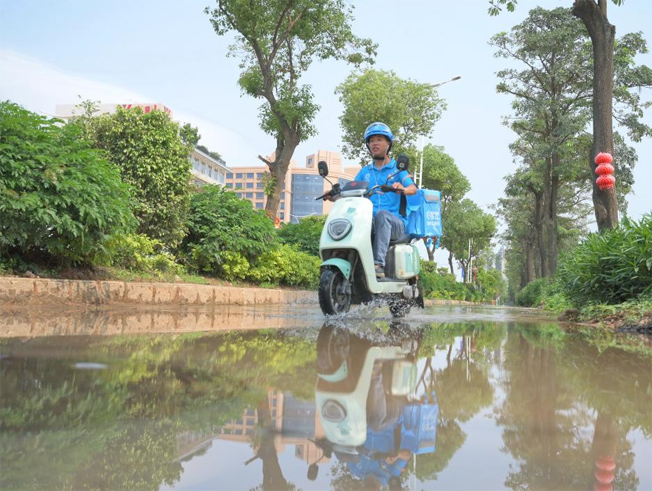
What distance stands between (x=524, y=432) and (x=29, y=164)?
5.04 metres

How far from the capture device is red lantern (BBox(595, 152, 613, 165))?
391 inches

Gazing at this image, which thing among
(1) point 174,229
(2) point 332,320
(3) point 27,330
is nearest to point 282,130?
(1) point 174,229

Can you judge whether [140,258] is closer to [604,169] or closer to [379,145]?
[379,145]

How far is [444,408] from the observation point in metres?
2.01

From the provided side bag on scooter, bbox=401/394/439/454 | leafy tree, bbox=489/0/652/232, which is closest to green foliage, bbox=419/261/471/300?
leafy tree, bbox=489/0/652/232

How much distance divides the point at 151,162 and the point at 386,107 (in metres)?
25.3

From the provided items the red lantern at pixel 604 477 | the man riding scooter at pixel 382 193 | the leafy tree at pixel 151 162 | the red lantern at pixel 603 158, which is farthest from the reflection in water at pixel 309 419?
the red lantern at pixel 603 158

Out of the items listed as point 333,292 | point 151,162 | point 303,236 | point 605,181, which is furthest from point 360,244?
point 303,236

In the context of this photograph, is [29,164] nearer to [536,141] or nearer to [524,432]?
[524,432]

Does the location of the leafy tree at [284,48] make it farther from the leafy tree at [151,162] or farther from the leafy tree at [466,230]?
the leafy tree at [466,230]

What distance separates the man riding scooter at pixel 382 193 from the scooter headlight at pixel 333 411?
3925mm

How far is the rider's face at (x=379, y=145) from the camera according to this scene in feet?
21.4

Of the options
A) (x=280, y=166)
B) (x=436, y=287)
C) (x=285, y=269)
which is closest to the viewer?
(x=285, y=269)

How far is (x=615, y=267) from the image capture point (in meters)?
7.10
